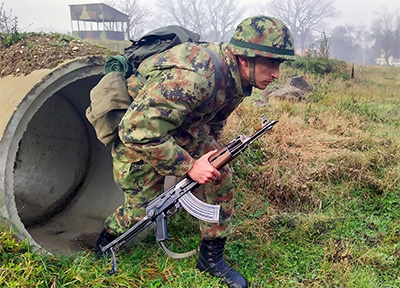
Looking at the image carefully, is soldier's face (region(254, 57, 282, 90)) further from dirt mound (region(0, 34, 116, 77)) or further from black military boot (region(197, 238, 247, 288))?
dirt mound (region(0, 34, 116, 77))

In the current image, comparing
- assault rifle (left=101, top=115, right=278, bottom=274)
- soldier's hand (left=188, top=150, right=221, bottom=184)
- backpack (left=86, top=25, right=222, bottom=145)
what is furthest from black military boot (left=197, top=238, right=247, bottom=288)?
backpack (left=86, top=25, right=222, bottom=145)

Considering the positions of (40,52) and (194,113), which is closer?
(194,113)

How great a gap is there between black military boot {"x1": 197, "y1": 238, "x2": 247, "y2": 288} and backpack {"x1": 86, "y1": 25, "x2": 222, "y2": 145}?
0.91 metres

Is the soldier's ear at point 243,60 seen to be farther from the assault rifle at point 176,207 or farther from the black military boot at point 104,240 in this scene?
the black military boot at point 104,240

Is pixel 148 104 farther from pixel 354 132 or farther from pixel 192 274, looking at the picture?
pixel 354 132

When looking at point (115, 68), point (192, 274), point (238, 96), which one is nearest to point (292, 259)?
point (192, 274)

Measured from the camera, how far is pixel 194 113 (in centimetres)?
238

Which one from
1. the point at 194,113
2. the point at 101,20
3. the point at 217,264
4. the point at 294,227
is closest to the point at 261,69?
the point at 194,113

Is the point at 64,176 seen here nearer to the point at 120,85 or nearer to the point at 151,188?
the point at 151,188

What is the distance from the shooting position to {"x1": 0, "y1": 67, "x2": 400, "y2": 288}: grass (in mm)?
2441

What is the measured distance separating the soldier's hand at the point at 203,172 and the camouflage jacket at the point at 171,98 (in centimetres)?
4

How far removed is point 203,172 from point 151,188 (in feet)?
1.71

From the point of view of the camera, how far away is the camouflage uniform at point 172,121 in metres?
2.08

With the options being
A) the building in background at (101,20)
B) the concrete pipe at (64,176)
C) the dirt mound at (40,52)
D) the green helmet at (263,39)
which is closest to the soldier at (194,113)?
the green helmet at (263,39)
